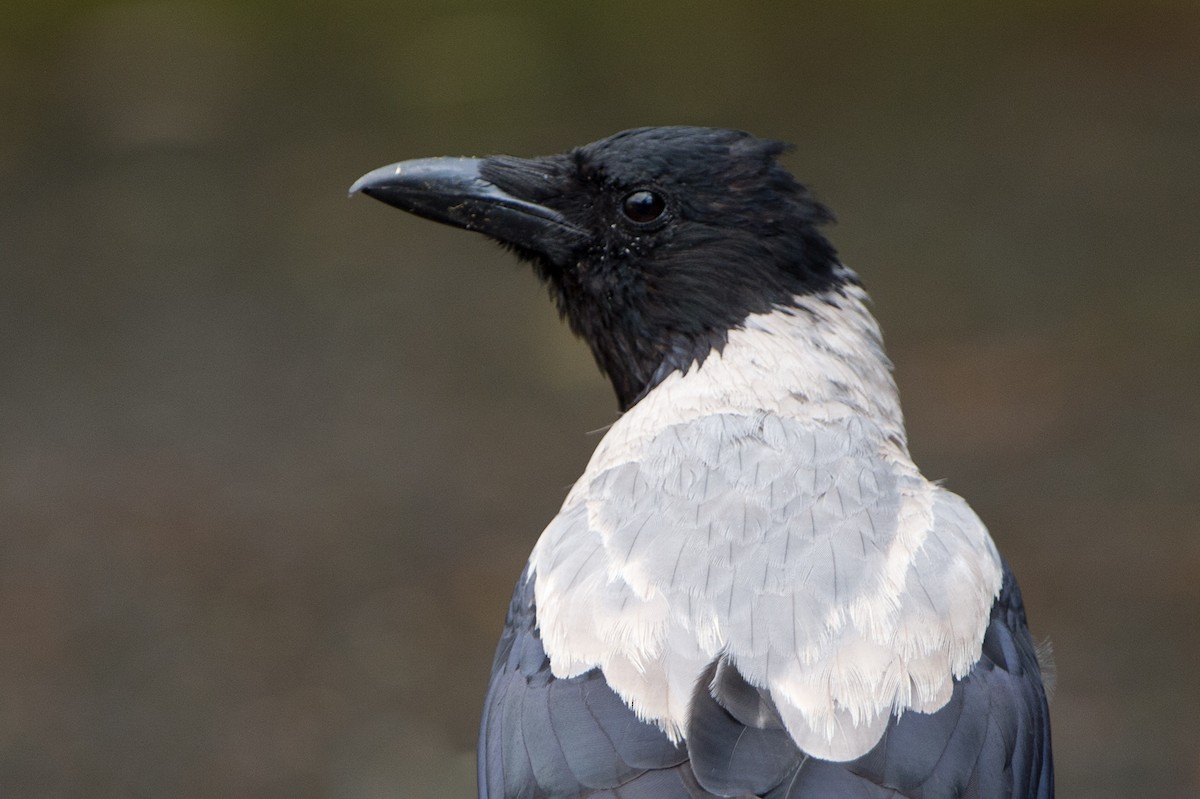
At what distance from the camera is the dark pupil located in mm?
3387

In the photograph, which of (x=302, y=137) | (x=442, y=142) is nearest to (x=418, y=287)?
(x=442, y=142)

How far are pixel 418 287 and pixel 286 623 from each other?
231cm

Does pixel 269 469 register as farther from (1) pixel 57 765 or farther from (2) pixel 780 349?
(2) pixel 780 349

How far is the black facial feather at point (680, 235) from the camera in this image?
336 cm

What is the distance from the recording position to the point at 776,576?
2719 mm

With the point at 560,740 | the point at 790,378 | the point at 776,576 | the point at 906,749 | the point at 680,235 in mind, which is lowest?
the point at 906,749

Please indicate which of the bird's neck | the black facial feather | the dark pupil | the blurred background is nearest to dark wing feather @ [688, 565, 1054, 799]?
the bird's neck

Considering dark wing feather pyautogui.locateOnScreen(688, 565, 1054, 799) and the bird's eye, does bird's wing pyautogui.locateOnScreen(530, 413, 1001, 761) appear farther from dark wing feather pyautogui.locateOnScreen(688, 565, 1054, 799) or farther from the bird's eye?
the bird's eye

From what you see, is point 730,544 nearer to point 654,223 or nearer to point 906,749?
point 906,749

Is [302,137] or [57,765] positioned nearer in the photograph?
[57,765]

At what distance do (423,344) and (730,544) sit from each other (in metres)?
4.40

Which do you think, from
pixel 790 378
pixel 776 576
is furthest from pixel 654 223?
pixel 776 576

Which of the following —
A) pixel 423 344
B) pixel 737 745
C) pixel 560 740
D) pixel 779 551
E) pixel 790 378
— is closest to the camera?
pixel 737 745

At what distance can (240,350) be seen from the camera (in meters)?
7.06
